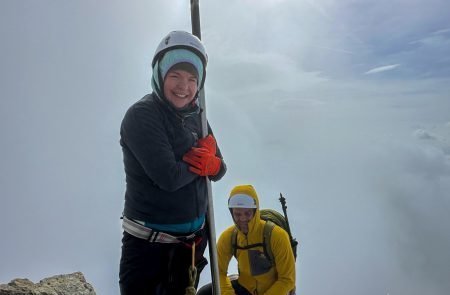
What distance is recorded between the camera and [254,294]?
370 inches

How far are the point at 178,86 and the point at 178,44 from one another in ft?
1.48

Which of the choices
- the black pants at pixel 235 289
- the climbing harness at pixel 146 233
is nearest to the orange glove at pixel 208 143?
the climbing harness at pixel 146 233

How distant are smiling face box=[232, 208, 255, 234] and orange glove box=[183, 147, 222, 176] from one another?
5613mm

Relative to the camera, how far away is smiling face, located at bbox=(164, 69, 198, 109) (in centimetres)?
372

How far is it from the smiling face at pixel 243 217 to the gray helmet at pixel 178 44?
6112 mm

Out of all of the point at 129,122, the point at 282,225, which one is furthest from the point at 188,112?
the point at 282,225

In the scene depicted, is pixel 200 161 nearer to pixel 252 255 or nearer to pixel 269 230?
pixel 269 230

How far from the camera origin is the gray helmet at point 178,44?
378 cm

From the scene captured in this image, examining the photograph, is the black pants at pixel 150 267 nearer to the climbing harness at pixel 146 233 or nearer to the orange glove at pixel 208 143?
the climbing harness at pixel 146 233

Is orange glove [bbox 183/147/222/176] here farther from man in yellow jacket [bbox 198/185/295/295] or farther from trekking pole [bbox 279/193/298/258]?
trekking pole [bbox 279/193/298/258]

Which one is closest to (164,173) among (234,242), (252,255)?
(252,255)

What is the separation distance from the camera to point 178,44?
12.4 ft

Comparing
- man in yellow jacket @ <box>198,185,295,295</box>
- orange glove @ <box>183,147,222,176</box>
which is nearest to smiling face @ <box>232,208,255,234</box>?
man in yellow jacket @ <box>198,185,295,295</box>

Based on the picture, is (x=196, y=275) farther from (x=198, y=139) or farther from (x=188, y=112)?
(x=188, y=112)
